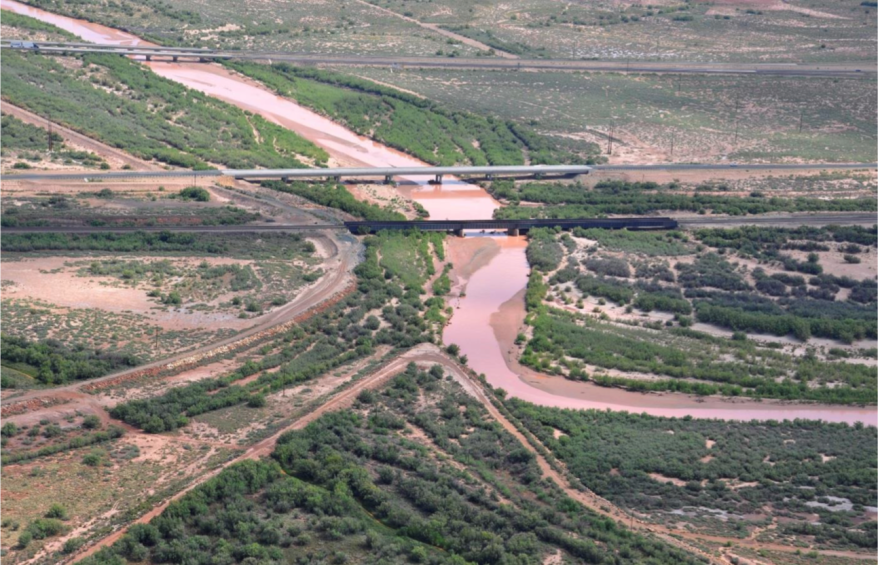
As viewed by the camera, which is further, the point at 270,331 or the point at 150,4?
the point at 150,4

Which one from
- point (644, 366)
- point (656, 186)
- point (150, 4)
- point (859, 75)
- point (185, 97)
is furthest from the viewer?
point (150, 4)


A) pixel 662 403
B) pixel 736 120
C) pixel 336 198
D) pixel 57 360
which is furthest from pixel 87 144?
pixel 736 120

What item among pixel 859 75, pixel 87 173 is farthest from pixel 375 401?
pixel 859 75

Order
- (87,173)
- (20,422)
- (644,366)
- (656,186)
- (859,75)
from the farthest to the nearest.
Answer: (859,75), (656,186), (87,173), (644,366), (20,422)

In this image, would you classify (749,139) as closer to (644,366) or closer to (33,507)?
(644,366)

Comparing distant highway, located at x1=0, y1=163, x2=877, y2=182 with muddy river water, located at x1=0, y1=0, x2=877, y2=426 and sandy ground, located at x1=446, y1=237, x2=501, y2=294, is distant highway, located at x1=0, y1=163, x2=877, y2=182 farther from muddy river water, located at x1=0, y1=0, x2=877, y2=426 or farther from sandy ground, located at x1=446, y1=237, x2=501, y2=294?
sandy ground, located at x1=446, y1=237, x2=501, y2=294

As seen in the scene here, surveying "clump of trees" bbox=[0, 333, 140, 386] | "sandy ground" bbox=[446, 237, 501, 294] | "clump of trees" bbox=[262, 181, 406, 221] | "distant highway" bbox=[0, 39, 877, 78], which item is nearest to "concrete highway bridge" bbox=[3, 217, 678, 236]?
"sandy ground" bbox=[446, 237, 501, 294]

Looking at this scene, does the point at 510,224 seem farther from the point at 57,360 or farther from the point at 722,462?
the point at 57,360
